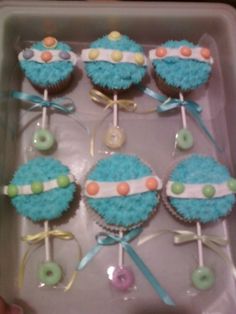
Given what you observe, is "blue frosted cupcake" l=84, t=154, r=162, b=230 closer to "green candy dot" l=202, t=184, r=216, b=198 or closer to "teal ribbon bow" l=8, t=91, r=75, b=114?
"green candy dot" l=202, t=184, r=216, b=198

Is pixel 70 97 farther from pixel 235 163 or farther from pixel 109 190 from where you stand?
pixel 235 163

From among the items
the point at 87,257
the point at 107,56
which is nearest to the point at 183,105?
the point at 107,56

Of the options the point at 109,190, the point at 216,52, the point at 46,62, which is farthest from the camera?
the point at 216,52

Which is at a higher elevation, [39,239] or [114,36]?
[114,36]

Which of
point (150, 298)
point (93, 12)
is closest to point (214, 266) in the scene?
point (150, 298)

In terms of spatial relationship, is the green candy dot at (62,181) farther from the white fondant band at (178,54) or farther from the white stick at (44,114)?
the white fondant band at (178,54)

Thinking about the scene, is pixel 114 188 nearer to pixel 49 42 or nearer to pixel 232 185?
pixel 232 185

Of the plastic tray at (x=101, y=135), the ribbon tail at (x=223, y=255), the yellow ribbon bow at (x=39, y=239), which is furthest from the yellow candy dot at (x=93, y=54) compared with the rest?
the ribbon tail at (x=223, y=255)

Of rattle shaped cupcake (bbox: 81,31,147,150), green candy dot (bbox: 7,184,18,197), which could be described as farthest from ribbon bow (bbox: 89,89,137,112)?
green candy dot (bbox: 7,184,18,197)
